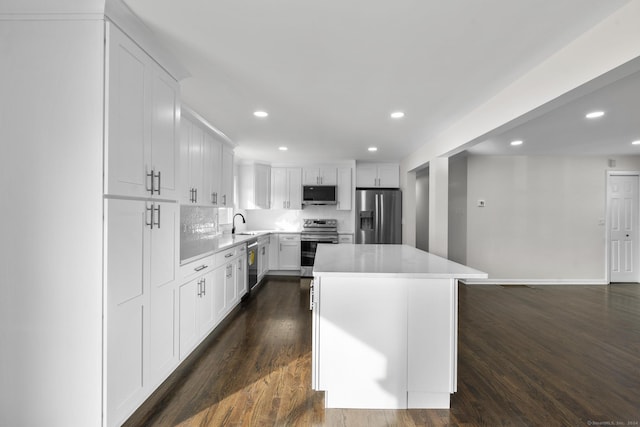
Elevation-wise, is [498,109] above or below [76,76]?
above

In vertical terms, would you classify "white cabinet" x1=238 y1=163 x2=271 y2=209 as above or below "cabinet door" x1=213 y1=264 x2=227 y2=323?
above

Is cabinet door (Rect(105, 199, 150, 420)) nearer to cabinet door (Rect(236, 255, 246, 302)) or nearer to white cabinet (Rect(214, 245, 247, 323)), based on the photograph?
white cabinet (Rect(214, 245, 247, 323))

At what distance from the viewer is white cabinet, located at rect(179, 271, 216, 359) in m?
2.49

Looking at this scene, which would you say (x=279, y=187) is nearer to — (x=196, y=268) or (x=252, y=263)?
(x=252, y=263)

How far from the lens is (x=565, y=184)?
18.1 feet

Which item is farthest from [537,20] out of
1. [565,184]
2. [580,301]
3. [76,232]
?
[565,184]

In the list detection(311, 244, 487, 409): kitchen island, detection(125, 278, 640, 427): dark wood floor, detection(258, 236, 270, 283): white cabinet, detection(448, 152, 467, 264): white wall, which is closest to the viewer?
detection(125, 278, 640, 427): dark wood floor

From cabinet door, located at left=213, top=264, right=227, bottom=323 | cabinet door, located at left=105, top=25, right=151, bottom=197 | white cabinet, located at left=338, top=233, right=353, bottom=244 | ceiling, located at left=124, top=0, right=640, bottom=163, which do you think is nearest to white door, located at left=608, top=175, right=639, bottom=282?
ceiling, located at left=124, top=0, right=640, bottom=163

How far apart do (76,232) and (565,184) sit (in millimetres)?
6882

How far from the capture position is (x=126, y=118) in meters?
1.71

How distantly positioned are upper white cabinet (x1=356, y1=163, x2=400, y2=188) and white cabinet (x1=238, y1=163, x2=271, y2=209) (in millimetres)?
1936

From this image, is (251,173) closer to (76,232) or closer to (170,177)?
(170,177)

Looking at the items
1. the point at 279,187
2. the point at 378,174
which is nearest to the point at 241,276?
the point at 279,187

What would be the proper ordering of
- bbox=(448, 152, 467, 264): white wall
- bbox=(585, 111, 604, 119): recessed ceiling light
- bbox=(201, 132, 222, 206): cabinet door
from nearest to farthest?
1. bbox=(585, 111, 604, 119): recessed ceiling light
2. bbox=(201, 132, 222, 206): cabinet door
3. bbox=(448, 152, 467, 264): white wall
